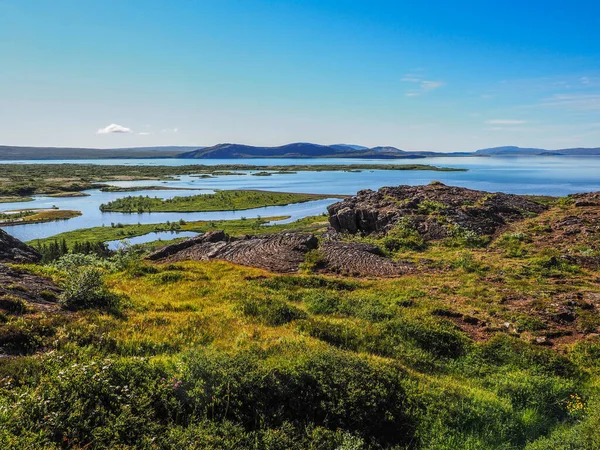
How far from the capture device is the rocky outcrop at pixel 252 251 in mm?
25344

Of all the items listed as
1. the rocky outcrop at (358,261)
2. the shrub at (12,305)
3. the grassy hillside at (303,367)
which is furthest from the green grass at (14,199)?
the shrub at (12,305)

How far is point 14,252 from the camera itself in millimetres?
26266

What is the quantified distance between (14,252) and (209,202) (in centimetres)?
11711

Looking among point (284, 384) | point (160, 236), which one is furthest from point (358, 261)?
point (160, 236)

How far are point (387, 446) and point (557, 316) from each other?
11874 mm

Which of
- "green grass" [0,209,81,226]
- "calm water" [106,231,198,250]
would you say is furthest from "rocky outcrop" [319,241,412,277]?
"green grass" [0,209,81,226]

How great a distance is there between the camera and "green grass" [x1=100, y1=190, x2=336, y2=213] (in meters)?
132

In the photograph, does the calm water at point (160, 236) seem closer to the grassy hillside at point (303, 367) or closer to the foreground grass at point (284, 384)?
the grassy hillside at point (303, 367)

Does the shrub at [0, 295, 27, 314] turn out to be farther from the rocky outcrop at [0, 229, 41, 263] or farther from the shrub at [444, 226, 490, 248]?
the shrub at [444, 226, 490, 248]

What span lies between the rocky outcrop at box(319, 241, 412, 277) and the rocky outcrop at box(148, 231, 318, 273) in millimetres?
A: 1902

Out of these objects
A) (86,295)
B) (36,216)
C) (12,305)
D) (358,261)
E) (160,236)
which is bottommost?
(160,236)

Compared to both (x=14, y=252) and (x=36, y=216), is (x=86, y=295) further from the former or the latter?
(x=36, y=216)

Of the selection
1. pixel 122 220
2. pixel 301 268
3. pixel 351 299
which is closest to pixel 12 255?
pixel 301 268

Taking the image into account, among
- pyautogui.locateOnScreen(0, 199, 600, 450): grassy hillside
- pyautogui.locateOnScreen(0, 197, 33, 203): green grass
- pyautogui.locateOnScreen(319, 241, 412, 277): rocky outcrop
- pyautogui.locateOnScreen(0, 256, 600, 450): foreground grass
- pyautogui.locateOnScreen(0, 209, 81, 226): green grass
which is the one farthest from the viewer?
pyautogui.locateOnScreen(0, 197, 33, 203): green grass
